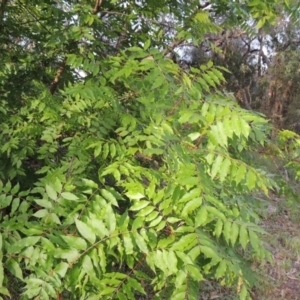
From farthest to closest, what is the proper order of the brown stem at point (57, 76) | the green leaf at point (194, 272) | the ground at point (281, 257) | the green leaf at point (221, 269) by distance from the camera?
the ground at point (281, 257) → the brown stem at point (57, 76) → the green leaf at point (221, 269) → the green leaf at point (194, 272)

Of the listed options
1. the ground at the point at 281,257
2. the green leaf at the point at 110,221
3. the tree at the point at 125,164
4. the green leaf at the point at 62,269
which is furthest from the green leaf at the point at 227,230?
the ground at the point at 281,257

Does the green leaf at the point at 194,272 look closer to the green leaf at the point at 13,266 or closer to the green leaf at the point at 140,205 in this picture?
the green leaf at the point at 140,205

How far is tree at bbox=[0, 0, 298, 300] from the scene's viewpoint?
1.06 m

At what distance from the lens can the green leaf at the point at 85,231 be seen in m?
1.02

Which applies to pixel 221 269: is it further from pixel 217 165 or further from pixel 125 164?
pixel 125 164

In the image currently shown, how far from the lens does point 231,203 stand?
1.55 meters

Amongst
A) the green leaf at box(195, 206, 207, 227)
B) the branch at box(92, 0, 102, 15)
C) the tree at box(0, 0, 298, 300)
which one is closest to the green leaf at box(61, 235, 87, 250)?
the tree at box(0, 0, 298, 300)

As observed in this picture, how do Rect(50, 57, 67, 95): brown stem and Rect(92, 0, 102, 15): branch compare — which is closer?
Rect(92, 0, 102, 15): branch

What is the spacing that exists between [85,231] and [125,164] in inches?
16.2

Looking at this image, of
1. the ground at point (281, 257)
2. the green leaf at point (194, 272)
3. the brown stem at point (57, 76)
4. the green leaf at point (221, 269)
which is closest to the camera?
the green leaf at point (194, 272)

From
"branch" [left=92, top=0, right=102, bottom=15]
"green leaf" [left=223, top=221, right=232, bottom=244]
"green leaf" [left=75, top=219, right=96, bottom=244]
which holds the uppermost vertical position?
"branch" [left=92, top=0, right=102, bottom=15]

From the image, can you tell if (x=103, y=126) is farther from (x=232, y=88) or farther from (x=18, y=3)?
(x=232, y=88)

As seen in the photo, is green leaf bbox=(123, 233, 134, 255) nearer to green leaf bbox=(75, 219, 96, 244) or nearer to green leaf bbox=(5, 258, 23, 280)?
green leaf bbox=(75, 219, 96, 244)

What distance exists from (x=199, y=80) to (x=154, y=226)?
0.84 meters
